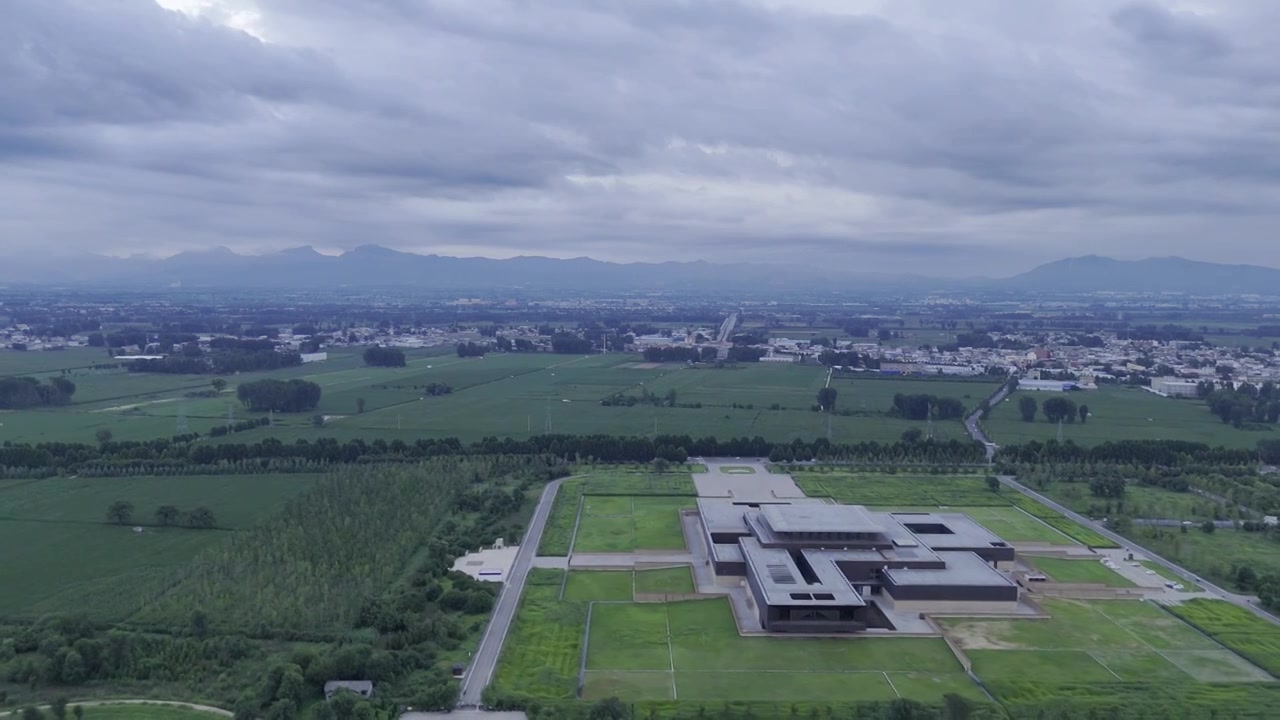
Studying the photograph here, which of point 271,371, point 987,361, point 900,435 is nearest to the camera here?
point 900,435

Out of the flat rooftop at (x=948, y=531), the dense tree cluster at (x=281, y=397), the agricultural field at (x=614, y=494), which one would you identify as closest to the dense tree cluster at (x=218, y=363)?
the dense tree cluster at (x=281, y=397)

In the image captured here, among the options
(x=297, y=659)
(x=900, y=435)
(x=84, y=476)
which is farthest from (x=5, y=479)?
(x=900, y=435)

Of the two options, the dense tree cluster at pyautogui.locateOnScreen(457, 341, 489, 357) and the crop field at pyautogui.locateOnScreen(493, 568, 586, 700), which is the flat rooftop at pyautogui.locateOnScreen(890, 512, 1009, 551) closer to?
the crop field at pyautogui.locateOnScreen(493, 568, 586, 700)

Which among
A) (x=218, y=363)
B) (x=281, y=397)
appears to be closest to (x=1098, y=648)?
(x=281, y=397)

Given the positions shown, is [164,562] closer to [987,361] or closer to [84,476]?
[84,476]

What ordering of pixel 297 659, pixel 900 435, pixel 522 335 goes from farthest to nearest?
pixel 522 335 < pixel 900 435 < pixel 297 659

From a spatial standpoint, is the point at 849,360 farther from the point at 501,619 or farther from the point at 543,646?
the point at 543,646

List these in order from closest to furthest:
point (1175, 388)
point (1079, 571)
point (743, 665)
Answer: point (743, 665), point (1079, 571), point (1175, 388)
